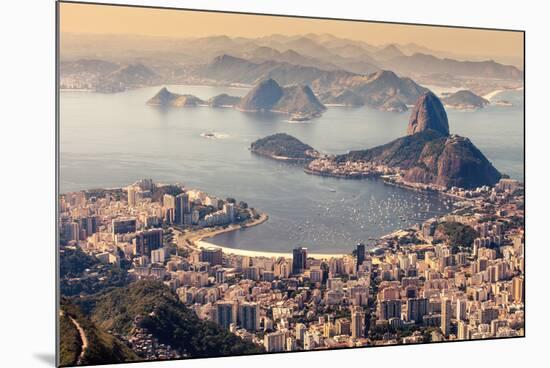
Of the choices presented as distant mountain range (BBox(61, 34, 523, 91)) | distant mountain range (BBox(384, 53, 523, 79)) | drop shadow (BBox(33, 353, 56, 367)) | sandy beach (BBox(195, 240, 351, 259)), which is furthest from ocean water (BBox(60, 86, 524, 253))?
drop shadow (BBox(33, 353, 56, 367))

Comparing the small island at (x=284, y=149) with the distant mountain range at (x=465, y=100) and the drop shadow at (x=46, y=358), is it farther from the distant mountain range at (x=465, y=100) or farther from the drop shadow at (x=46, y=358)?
the drop shadow at (x=46, y=358)

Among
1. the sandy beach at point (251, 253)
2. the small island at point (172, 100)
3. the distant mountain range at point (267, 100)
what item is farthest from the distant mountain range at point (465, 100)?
the small island at point (172, 100)

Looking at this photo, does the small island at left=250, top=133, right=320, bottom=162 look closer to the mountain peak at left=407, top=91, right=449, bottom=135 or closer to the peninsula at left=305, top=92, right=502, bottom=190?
the peninsula at left=305, top=92, right=502, bottom=190

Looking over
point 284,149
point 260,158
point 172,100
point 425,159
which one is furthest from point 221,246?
point 425,159

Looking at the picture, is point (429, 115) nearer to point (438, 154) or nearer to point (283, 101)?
point (438, 154)

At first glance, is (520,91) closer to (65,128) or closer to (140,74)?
(140,74)

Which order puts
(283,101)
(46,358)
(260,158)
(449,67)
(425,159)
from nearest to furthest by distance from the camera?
1. (46,358)
2. (260,158)
3. (283,101)
4. (425,159)
5. (449,67)

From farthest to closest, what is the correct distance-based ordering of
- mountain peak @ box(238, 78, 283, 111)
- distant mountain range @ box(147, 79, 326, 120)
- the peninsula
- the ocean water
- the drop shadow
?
1. the peninsula
2. mountain peak @ box(238, 78, 283, 111)
3. distant mountain range @ box(147, 79, 326, 120)
4. the ocean water
5. the drop shadow
